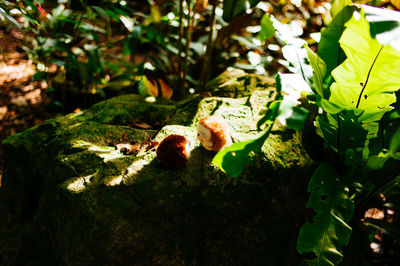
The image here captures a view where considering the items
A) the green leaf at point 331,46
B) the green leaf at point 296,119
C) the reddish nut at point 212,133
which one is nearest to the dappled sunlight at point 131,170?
the reddish nut at point 212,133

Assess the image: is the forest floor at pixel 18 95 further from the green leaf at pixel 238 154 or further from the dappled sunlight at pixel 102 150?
the green leaf at pixel 238 154

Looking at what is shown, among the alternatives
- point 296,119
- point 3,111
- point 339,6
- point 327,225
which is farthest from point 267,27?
point 3,111

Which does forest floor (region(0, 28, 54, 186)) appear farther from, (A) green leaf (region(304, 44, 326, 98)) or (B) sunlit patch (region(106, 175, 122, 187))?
(A) green leaf (region(304, 44, 326, 98))

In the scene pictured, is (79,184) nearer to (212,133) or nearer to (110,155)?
(110,155)

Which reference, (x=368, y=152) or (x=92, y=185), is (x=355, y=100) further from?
(x=92, y=185)

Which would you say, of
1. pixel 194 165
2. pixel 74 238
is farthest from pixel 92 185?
pixel 194 165
